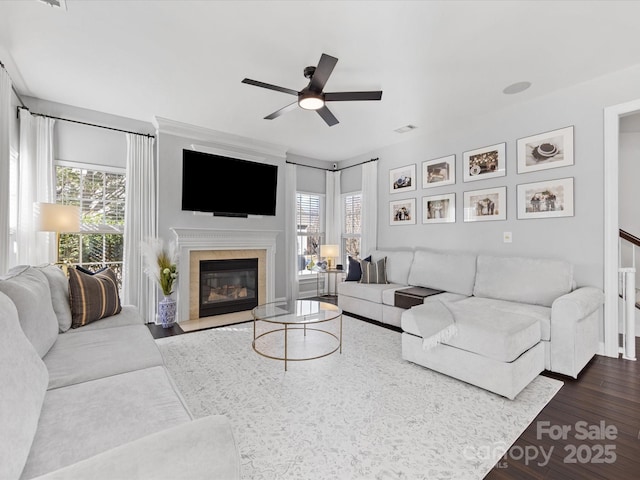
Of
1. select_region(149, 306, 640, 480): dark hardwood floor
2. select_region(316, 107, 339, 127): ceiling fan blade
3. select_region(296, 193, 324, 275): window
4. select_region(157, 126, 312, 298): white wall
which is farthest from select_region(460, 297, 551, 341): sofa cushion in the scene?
select_region(157, 126, 312, 298): white wall

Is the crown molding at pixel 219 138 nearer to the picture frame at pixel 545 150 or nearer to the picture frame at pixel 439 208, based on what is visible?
the picture frame at pixel 439 208

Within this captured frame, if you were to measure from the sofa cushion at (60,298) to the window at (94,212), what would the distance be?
59.5 inches

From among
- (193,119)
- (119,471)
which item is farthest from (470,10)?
(193,119)

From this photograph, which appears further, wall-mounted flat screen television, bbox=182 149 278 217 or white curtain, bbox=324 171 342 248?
white curtain, bbox=324 171 342 248

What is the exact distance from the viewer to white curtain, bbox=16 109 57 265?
3273 mm

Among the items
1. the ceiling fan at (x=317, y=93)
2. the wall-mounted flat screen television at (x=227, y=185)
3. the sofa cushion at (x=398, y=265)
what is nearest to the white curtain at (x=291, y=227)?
the wall-mounted flat screen television at (x=227, y=185)

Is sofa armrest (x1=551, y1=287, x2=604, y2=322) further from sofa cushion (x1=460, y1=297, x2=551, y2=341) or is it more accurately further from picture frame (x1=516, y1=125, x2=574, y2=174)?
picture frame (x1=516, y1=125, x2=574, y2=174)

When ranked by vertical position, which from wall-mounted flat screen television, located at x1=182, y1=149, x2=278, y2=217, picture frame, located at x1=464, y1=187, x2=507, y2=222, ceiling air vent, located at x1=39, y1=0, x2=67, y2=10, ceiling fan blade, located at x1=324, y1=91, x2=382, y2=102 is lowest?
picture frame, located at x1=464, y1=187, x2=507, y2=222

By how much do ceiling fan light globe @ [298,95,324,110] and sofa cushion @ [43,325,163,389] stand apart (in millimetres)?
2314

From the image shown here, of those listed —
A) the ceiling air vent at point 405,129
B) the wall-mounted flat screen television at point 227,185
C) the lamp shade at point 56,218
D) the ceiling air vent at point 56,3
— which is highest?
the ceiling air vent at point 405,129

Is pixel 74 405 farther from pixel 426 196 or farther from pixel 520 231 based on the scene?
pixel 426 196

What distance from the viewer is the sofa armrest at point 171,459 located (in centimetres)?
74

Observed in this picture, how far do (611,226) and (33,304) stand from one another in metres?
4.69

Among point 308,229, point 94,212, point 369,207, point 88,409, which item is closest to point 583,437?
point 88,409
